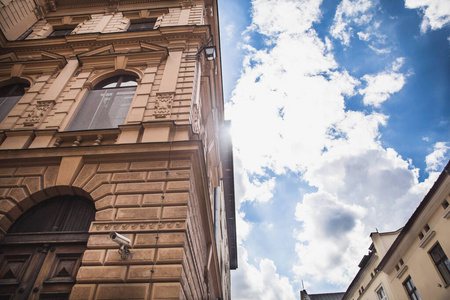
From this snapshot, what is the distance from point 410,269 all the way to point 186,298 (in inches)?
694

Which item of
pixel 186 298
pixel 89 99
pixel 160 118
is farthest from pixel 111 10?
pixel 186 298

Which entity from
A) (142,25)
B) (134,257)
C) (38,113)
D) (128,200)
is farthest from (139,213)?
(142,25)

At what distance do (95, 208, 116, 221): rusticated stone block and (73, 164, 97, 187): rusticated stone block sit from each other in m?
1.05

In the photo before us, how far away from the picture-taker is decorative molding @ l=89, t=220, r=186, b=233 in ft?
18.8

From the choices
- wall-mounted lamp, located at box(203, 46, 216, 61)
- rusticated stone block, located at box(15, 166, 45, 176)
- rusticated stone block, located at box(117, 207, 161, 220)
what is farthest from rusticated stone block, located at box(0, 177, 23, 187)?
wall-mounted lamp, located at box(203, 46, 216, 61)

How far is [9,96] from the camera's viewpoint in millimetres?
10602

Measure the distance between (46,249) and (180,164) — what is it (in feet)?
11.4

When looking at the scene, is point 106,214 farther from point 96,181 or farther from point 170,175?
point 170,175

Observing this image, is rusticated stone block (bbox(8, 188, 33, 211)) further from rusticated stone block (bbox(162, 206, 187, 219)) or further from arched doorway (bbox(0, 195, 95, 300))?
rusticated stone block (bbox(162, 206, 187, 219))

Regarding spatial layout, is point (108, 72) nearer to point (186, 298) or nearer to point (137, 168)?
point (137, 168)

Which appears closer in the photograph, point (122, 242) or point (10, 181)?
point (122, 242)

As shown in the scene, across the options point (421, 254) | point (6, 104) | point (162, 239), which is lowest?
point (162, 239)

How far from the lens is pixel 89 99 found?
9.76 meters

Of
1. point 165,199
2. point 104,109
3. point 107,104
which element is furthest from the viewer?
point 107,104
